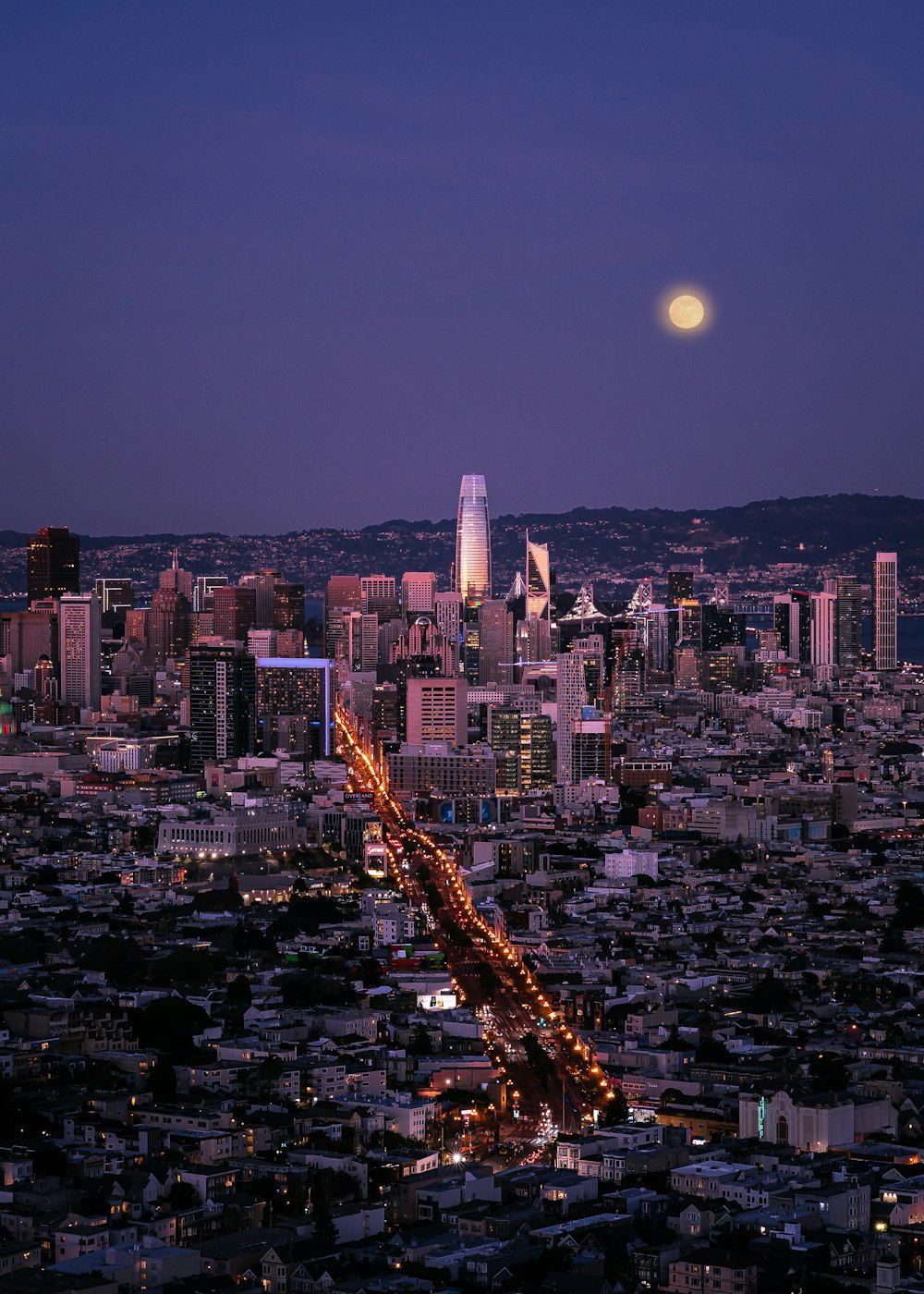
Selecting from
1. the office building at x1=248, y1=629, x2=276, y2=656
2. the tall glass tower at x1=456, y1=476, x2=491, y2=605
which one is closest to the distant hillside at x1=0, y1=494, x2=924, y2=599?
the tall glass tower at x1=456, y1=476, x2=491, y2=605

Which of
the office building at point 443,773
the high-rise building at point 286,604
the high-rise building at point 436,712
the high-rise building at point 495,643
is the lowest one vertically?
the office building at point 443,773

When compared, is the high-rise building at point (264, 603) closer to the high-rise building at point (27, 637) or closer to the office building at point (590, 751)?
the high-rise building at point (27, 637)

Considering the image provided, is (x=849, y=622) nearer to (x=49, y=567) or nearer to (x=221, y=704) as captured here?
(x=49, y=567)

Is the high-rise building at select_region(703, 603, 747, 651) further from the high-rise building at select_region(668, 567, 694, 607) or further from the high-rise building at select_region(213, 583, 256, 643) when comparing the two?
the high-rise building at select_region(213, 583, 256, 643)

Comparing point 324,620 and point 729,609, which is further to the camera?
point 729,609

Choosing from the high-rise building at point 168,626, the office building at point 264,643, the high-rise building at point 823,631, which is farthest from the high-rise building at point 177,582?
the office building at point 264,643

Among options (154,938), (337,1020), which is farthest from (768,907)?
(337,1020)

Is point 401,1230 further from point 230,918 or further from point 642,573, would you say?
point 642,573
